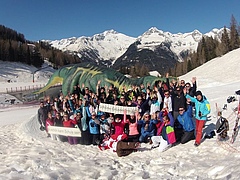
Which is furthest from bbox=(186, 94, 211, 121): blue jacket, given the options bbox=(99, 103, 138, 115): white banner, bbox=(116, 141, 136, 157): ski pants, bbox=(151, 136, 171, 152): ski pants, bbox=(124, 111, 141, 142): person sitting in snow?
bbox=(99, 103, 138, 115): white banner

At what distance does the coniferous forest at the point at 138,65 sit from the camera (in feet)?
199

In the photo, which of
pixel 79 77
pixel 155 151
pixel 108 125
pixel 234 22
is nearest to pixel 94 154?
pixel 108 125

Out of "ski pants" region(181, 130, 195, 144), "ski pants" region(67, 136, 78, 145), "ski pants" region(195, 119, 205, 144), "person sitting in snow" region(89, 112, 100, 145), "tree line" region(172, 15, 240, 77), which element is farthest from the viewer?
"tree line" region(172, 15, 240, 77)

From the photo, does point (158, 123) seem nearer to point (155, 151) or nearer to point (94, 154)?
point (155, 151)

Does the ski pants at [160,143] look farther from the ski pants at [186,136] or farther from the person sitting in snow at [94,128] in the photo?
the person sitting in snow at [94,128]

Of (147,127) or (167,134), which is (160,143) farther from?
(147,127)

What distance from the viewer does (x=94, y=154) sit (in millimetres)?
8508

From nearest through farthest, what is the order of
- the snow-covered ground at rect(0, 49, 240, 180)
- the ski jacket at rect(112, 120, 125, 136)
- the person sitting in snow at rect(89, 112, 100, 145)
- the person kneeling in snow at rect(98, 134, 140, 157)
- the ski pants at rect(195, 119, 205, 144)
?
1. the snow-covered ground at rect(0, 49, 240, 180)
2. the ski pants at rect(195, 119, 205, 144)
3. the person kneeling in snow at rect(98, 134, 140, 157)
4. the ski jacket at rect(112, 120, 125, 136)
5. the person sitting in snow at rect(89, 112, 100, 145)

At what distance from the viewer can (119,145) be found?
8.16m

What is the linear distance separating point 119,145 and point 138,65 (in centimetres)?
9764

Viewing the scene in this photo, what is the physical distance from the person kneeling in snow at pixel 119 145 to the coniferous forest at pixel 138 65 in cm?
5419

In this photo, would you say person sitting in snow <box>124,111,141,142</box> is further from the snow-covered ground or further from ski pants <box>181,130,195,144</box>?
ski pants <box>181,130,195,144</box>

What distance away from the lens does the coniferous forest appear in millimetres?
60594

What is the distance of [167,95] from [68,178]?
14.8ft
